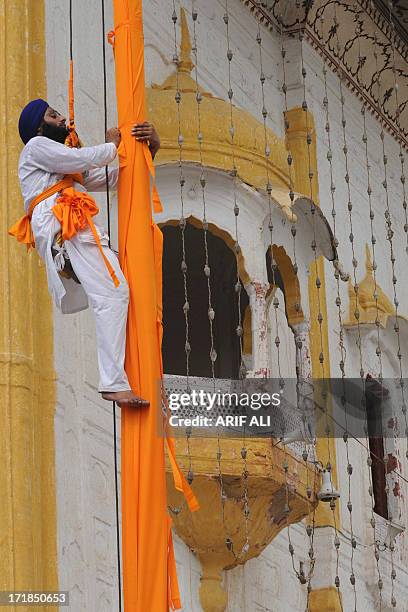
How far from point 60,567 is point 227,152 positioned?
303cm

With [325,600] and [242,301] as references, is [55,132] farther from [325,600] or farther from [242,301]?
[325,600]

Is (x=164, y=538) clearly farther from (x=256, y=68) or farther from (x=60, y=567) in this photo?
(x=256, y=68)

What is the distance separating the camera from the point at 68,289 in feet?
25.5

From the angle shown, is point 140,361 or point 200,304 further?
point 200,304

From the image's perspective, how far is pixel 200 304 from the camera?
41.4 ft

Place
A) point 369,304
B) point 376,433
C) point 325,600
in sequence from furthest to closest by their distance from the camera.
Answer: point 376,433
point 369,304
point 325,600

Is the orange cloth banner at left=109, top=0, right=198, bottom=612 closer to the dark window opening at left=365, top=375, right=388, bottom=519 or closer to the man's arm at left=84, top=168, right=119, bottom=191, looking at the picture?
the man's arm at left=84, top=168, right=119, bottom=191

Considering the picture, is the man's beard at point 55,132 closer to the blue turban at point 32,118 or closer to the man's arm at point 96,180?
the blue turban at point 32,118

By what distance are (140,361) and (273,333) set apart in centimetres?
551

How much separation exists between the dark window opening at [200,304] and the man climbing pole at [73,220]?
4.22 metres

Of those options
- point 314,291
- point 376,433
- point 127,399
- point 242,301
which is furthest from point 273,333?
point 127,399

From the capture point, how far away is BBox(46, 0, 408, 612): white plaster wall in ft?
33.0

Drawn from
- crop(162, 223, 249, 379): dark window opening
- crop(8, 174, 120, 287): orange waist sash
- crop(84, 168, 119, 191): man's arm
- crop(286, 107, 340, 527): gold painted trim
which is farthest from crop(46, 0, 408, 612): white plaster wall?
crop(8, 174, 120, 287): orange waist sash

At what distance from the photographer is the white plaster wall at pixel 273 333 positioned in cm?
1006
